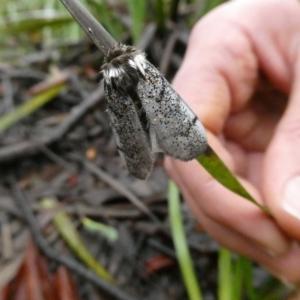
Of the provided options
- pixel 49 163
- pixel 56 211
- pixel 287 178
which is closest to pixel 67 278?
pixel 56 211

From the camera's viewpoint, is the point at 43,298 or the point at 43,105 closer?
the point at 43,298

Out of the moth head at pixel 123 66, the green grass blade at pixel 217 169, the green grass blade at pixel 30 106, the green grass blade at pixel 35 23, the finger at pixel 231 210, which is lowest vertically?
the finger at pixel 231 210

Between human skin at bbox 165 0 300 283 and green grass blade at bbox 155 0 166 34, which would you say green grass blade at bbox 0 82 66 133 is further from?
human skin at bbox 165 0 300 283

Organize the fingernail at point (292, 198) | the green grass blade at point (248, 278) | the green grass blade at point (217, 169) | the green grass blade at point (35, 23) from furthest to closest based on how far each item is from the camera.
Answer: the green grass blade at point (35, 23), the green grass blade at point (248, 278), the fingernail at point (292, 198), the green grass blade at point (217, 169)

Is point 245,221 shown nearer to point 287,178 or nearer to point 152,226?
point 287,178

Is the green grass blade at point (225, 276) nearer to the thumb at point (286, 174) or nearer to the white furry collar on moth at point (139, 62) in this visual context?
the thumb at point (286, 174)

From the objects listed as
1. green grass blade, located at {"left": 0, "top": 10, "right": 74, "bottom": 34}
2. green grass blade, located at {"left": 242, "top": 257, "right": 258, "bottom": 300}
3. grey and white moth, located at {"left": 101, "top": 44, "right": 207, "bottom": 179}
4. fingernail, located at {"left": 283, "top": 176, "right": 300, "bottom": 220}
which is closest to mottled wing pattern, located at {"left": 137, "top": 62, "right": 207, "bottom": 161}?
grey and white moth, located at {"left": 101, "top": 44, "right": 207, "bottom": 179}

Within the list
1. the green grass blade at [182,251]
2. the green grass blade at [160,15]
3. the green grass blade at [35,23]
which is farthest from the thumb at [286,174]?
the green grass blade at [35,23]

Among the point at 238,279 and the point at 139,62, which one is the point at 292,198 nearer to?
the point at 238,279
